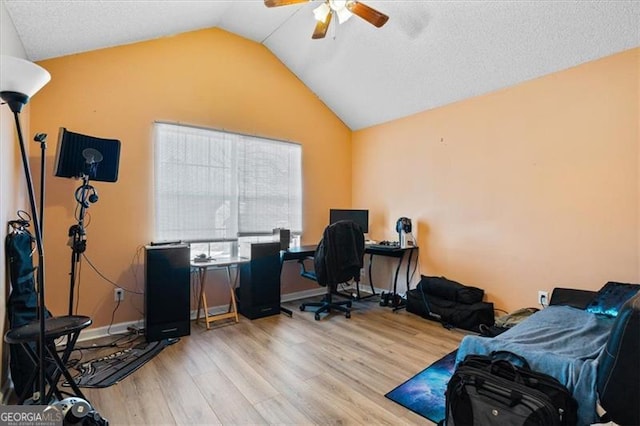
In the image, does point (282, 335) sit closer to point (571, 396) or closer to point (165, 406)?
point (165, 406)

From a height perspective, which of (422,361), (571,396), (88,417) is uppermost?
(571,396)

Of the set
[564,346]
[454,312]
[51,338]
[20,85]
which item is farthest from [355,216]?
[20,85]

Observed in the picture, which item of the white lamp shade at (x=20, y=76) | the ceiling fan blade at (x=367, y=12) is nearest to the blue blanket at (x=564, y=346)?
the ceiling fan blade at (x=367, y=12)

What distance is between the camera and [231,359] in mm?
2648

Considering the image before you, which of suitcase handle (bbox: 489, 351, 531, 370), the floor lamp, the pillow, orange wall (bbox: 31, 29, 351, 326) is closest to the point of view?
the floor lamp

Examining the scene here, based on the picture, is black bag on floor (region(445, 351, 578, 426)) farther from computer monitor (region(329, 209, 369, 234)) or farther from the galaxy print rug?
computer monitor (region(329, 209, 369, 234))

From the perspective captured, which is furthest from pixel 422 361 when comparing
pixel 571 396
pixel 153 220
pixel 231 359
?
pixel 153 220

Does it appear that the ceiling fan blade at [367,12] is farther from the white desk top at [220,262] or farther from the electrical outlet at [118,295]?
the electrical outlet at [118,295]

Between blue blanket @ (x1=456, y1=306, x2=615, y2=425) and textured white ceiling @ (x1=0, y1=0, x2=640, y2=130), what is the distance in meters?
2.29

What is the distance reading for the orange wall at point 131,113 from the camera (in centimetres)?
293

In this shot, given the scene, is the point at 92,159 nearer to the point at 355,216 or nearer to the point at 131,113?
the point at 131,113

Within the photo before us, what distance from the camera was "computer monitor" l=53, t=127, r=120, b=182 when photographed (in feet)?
8.29

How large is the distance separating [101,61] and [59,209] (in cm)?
149

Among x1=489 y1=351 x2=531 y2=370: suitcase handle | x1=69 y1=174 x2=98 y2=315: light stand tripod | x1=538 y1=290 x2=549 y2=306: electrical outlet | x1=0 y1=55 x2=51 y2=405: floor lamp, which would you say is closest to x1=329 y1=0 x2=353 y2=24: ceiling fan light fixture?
x1=0 y1=55 x2=51 y2=405: floor lamp
